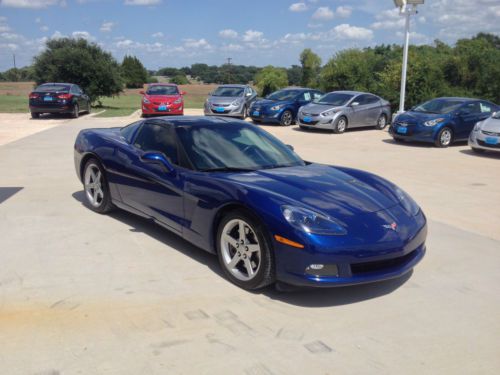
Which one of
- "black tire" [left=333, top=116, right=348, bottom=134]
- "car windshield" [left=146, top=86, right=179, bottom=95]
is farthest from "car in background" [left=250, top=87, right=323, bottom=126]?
"car windshield" [left=146, top=86, right=179, bottom=95]

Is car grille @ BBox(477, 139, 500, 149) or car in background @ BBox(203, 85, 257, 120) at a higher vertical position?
car in background @ BBox(203, 85, 257, 120)

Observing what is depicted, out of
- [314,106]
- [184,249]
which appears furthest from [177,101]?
[184,249]

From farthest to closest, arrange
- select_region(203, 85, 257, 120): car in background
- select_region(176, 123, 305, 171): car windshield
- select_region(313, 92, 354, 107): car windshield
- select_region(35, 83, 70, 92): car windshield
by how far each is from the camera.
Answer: select_region(35, 83, 70, 92): car windshield
select_region(203, 85, 257, 120): car in background
select_region(313, 92, 354, 107): car windshield
select_region(176, 123, 305, 171): car windshield

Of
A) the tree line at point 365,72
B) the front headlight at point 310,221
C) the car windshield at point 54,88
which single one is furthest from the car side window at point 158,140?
the tree line at point 365,72

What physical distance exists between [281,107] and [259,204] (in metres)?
15.7

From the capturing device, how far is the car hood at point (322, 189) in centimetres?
418

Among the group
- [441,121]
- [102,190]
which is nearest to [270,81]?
[441,121]

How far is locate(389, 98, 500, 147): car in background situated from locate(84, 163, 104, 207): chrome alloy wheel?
10236 millimetres

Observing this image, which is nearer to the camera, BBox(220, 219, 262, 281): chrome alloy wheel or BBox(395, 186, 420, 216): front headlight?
BBox(220, 219, 262, 281): chrome alloy wheel

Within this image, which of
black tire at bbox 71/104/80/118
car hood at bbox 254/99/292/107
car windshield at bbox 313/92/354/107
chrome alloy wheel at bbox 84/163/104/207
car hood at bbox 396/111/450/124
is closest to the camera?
chrome alloy wheel at bbox 84/163/104/207

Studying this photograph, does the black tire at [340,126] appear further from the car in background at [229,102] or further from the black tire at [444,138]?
the car in background at [229,102]

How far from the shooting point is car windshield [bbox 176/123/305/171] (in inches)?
196

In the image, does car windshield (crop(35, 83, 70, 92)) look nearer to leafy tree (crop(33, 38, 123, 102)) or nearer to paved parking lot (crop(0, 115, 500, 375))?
leafy tree (crop(33, 38, 123, 102))

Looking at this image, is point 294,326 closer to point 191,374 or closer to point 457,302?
point 191,374
